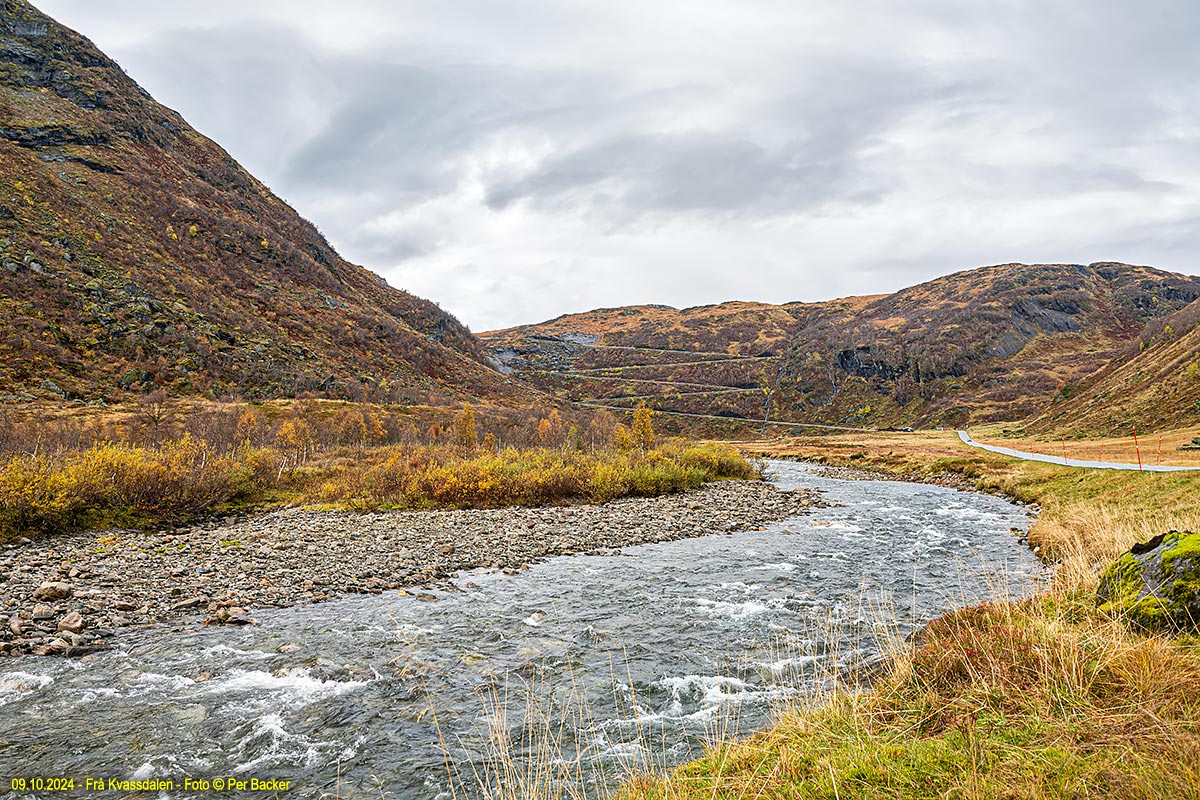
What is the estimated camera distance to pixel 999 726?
5.39 meters

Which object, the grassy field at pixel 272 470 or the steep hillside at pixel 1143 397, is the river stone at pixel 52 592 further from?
the steep hillside at pixel 1143 397

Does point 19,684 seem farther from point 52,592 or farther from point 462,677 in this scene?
point 462,677

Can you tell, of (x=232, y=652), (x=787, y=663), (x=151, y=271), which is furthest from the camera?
(x=151, y=271)

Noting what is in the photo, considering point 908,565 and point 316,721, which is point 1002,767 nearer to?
point 316,721

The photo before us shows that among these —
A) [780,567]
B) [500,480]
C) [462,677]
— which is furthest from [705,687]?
[500,480]

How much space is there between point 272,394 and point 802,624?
76062 mm

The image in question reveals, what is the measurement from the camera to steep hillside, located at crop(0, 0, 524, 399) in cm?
6550

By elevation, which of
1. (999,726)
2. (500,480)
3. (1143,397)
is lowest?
(500,480)

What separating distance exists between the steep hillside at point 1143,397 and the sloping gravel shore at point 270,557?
46519mm

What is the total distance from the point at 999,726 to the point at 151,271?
102 meters

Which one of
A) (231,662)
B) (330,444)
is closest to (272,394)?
(330,444)

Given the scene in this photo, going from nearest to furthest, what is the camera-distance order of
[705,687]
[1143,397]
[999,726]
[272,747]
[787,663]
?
[999,726] < [272,747] < [705,687] < [787,663] < [1143,397]

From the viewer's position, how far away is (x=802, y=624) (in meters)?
13.1

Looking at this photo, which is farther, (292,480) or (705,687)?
(292,480)
